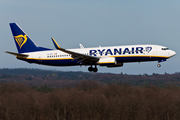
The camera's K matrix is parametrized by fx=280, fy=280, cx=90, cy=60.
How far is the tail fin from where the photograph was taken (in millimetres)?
56469

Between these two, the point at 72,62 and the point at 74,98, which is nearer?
the point at 72,62

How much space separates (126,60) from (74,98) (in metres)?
38.1

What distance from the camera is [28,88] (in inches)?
3506

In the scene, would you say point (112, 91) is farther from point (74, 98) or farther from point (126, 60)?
point (126, 60)

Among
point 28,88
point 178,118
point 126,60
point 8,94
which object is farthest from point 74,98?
point 126,60

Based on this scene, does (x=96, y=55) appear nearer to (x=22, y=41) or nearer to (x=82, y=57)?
(x=82, y=57)

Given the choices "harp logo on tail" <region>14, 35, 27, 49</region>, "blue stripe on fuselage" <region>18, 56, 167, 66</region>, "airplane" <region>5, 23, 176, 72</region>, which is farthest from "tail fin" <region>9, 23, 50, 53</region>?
"blue stripe on fuselage" <region>18, 56, 167, 66</region>

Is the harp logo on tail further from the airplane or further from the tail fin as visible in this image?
the airplane

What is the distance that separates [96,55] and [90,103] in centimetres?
3328

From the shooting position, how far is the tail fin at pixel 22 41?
185 ft

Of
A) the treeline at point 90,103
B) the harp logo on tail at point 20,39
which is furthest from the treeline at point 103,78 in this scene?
the harp logo on tail at point 20,39

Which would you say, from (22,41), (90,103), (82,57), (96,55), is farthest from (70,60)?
(90,103)

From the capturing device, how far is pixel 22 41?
5775 cm

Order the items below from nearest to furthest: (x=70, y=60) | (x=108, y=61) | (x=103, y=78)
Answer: (x=108, y=61) → (x=70, y=60) → (x=103, y=78)
